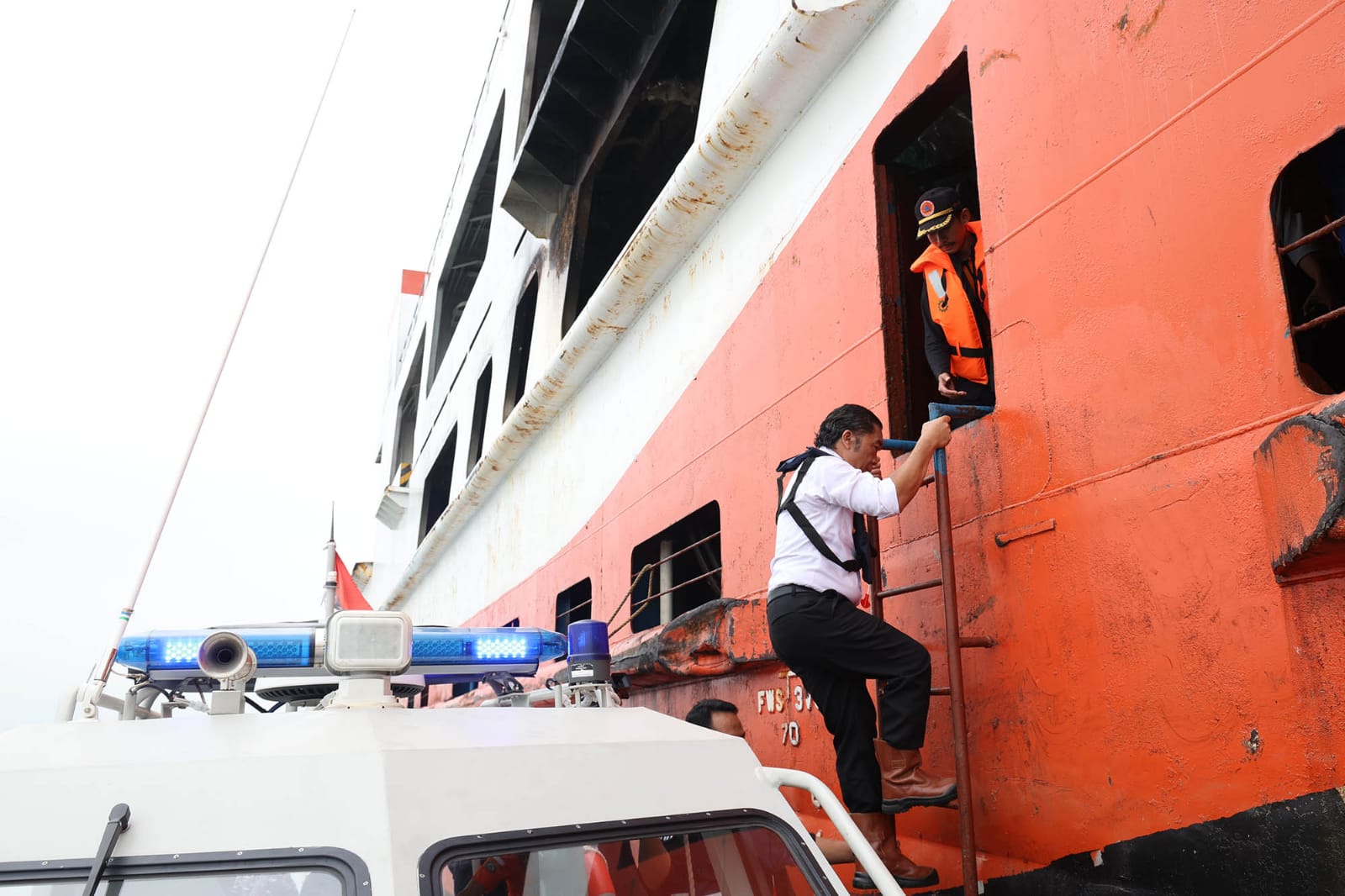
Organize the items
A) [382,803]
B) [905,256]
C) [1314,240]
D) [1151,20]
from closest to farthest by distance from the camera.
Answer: [382,803], [1314,240], [1151,20], [905,256]

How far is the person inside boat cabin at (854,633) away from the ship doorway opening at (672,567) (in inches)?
85.1

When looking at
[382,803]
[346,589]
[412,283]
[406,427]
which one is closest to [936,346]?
[382,803]

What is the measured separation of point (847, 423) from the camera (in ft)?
11.0

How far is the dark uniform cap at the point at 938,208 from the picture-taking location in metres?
3.75

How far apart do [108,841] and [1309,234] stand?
270 cm

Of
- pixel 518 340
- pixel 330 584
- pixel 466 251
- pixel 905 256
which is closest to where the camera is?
pixel 905 256

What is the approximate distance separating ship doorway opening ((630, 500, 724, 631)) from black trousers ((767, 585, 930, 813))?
7.41 feet

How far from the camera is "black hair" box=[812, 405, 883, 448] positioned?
336 cm

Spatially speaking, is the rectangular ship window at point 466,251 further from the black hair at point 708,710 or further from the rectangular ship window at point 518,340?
the black hair at point 708,710

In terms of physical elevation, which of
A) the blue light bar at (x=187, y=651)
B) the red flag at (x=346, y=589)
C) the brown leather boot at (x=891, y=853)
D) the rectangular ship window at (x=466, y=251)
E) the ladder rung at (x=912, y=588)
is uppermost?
the rectangular ship window at (x=466, y=251)

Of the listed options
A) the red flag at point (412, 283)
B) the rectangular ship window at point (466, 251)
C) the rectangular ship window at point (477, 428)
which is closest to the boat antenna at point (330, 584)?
the rectangular ship window at point (477, 428)

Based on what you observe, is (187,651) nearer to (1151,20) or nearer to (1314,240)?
(1314,240)

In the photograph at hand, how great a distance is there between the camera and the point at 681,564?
7461 mm

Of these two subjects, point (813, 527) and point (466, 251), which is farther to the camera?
point (466, 251)
